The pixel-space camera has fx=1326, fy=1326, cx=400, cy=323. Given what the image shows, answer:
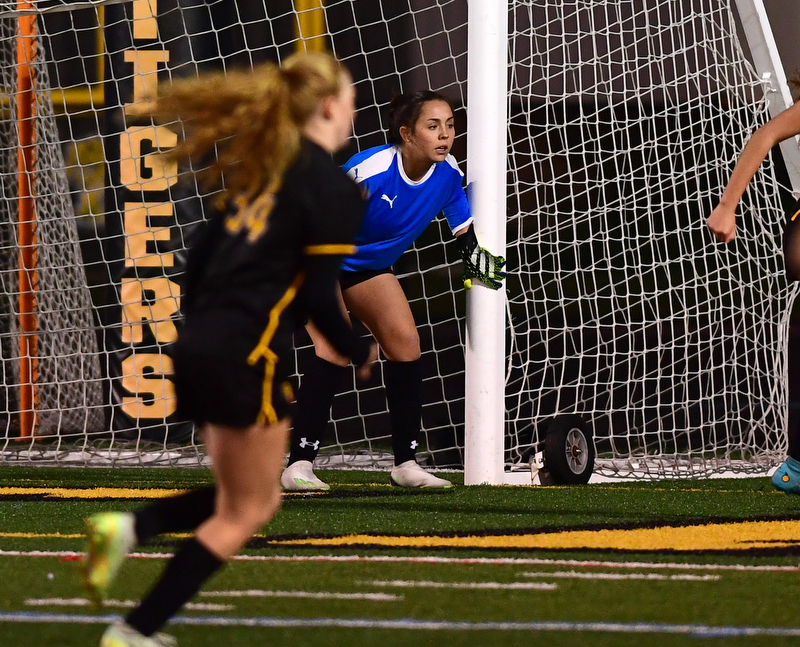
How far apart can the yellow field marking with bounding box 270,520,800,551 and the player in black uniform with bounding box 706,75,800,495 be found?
596mm

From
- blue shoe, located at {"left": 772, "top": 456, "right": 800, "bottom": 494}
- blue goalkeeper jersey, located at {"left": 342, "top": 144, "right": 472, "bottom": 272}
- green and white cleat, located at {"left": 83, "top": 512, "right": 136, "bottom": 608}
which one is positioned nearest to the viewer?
green and white cleat, located at {"left": 83, "top": 512, "right": 136, "bottom": 608}

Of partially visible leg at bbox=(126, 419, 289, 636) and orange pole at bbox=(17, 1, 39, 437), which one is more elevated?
orange pole at bbox=(17, 1, 39, 437)

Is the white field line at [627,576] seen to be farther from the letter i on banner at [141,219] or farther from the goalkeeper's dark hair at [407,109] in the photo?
the letter i on banner at [141,219]

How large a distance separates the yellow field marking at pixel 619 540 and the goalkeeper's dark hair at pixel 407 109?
6.43 feet

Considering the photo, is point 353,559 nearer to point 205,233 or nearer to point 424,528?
point 424,528

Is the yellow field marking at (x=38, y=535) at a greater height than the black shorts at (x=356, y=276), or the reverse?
the black shorts at (x=356, y=276)

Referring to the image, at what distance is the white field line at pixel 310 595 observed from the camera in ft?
8.71

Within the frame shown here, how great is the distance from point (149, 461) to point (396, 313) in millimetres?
2353

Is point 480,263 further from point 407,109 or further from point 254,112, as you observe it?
point 254,112

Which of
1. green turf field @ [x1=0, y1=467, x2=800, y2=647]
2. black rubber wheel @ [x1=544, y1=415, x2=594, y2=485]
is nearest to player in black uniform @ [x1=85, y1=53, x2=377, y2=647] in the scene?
green turf field @ [x1=0, y1=467, x2=800, y2=647]

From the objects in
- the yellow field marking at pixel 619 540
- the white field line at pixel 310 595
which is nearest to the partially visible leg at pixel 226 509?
the white field line at pixel 310 595

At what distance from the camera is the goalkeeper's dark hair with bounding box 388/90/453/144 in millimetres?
5133

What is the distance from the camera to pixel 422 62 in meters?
6.72

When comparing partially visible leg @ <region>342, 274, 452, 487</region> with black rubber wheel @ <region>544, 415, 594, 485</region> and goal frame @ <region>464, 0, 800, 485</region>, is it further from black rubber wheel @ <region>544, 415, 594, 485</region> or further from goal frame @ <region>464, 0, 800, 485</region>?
black rubber wheel @ <region>544, 415, 594, 485</region>
